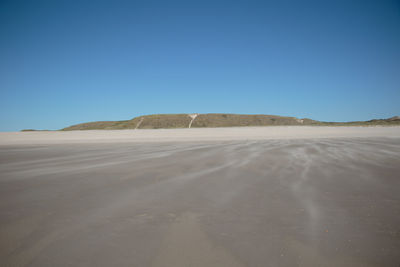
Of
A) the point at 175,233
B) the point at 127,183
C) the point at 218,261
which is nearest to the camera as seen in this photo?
the point at 218,261

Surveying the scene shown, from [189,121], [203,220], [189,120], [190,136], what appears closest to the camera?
[203,220]

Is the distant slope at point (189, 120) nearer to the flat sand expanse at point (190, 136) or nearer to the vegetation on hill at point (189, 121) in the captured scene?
the vegetation on hill at point (189, 121)

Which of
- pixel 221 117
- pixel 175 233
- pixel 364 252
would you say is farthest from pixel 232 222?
pixel 221 117

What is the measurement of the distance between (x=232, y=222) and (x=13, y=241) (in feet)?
5.93

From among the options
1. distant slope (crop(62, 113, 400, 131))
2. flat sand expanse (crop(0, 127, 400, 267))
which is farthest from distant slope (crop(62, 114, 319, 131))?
flat sand expanse (crop(0, 127, 400, 267))

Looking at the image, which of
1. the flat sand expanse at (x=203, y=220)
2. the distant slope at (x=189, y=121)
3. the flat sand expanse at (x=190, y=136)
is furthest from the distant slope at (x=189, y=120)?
the flat sand expanse at (x=203, y=220)

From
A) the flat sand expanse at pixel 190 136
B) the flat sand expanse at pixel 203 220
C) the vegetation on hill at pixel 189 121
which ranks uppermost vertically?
the vegetation on hill at pixel 189 121

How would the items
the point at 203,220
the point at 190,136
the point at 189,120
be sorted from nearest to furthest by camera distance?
1. the point at 203,220
2. the point at 190,136
3. the point at 189,120

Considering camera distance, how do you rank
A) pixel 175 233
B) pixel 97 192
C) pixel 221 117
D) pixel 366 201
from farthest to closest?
pixel 221 117 < pixel 97 192 < pixel 366 201 < pixel 175 233

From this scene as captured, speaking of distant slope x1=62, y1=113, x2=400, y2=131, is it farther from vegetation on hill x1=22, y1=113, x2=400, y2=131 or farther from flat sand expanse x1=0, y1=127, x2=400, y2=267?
flat sand expanse x1=0, y1=127, x2=400, y2=267

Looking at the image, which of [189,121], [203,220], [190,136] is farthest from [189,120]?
[203,220]

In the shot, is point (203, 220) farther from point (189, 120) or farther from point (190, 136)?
point (189, 120)

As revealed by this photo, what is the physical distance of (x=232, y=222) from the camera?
2094 millimetres

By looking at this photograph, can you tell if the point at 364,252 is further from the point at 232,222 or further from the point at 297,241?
the point at 232,222
